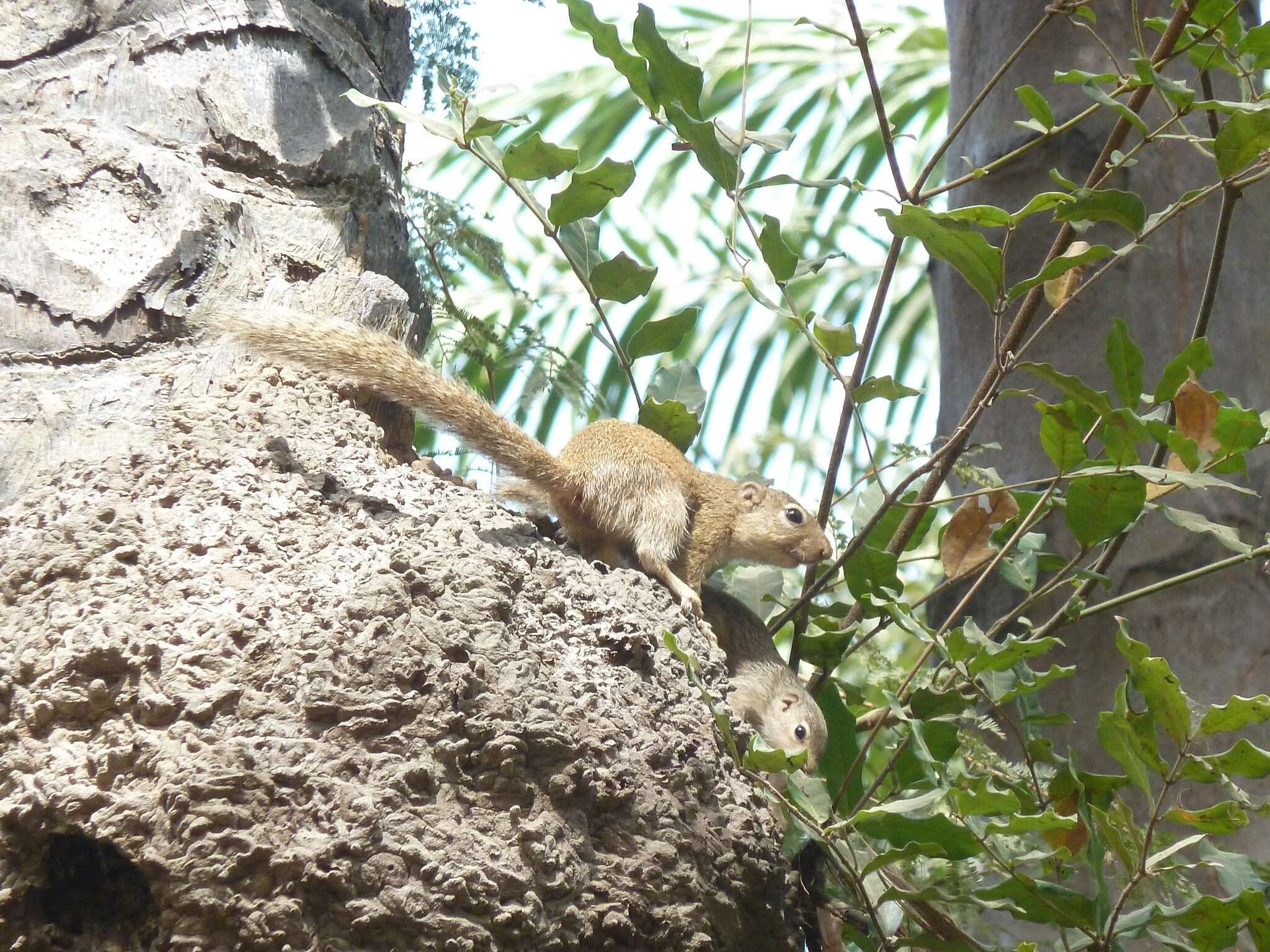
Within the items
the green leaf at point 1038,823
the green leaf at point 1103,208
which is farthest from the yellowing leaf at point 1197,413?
the green leaf at point 1038,823

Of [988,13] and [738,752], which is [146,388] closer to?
[738,752]

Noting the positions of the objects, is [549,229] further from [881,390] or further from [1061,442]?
[1061,442]

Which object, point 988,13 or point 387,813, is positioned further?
point 988,13

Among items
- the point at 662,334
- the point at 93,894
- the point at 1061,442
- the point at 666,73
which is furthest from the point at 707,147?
the point at 93,894

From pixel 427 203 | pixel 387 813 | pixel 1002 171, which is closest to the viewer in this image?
pixel 387 813

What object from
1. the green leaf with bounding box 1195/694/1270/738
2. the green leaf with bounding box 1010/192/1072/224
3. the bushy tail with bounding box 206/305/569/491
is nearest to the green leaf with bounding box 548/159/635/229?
the bushy tail with bounding box 206/305/569/491

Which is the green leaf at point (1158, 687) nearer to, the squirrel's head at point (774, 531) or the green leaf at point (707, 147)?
the green leaf at point (707, 147)

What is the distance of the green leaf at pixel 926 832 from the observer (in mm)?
1275

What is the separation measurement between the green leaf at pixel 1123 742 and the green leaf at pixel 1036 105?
0.72 metres

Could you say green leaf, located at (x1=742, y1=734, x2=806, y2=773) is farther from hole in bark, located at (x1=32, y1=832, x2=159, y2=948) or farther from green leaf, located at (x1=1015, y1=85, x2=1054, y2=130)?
green leaf, located at (x1=1015, y1=85, x2=1054, y2=130)

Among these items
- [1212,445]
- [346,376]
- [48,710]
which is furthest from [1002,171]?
[48,710]

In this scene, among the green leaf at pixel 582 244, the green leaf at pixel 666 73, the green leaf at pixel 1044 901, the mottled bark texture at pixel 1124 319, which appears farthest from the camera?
the mottled bark texture at pixel 1124 319

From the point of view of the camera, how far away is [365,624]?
3.96ft

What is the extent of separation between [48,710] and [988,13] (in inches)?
87.2
